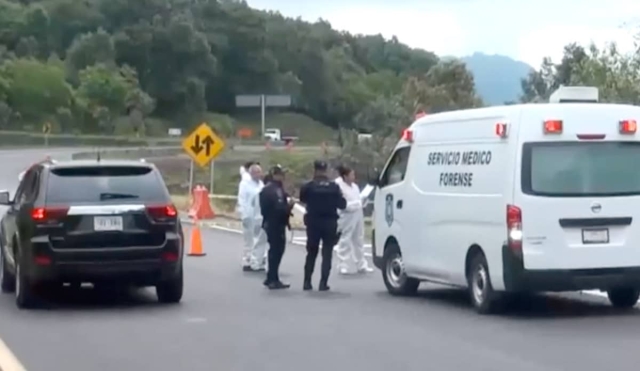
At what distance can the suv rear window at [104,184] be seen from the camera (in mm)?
17578

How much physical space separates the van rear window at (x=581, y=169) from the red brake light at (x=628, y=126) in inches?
5.3

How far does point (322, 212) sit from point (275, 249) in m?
0.93

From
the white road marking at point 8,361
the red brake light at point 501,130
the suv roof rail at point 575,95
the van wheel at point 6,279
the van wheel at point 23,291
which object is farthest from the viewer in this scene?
the van wheel at point 6,279

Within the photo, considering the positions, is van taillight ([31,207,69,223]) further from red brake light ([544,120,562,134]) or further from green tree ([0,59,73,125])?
green tree ([0,59,73,125])

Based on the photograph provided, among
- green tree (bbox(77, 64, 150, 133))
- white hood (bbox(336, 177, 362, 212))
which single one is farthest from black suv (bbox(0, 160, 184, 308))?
green tree (bbox(77, 64, 150, 133))

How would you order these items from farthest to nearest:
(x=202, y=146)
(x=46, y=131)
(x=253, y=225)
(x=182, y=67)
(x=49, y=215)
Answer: (x=182, y=67) → (x=46, y=131) → (x=202, y=146) → (x=253, y=225) → (x=49, y=215)

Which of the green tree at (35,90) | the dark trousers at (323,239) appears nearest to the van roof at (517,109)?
the dark trousers at (323,239)

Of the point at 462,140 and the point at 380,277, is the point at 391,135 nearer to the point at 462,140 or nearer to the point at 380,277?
the point at 380,277

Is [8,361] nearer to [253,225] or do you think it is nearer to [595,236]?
[595,236]

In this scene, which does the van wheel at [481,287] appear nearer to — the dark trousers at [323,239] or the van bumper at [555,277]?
the van bumper at [555,277]

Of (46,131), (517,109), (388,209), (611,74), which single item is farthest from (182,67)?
(517,109)

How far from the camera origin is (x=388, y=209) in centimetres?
1989

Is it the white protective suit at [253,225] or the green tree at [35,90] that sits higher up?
the green tree at [35,90]

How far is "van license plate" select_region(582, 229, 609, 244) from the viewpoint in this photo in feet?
54.1
